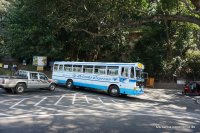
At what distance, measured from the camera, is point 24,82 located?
20156 mm

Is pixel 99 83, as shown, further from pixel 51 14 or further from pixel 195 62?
pixel 195 62

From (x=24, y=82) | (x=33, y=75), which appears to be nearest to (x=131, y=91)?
(x=33, y=75)

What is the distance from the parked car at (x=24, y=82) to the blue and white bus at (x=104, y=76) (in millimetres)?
2670

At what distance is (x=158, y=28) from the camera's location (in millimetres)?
33250

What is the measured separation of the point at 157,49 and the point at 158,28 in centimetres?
262

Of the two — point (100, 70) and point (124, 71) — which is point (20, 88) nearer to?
point (100, 70)

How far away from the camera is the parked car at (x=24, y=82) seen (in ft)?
61.9

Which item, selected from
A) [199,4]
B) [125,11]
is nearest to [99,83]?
[125,11]

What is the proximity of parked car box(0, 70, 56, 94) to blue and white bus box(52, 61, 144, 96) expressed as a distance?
105 inches

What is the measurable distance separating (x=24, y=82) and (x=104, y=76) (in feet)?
20.5

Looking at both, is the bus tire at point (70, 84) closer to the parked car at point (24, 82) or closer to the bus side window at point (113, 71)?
the parked car at point (24, 82)

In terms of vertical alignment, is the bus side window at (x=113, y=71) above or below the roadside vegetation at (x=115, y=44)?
below

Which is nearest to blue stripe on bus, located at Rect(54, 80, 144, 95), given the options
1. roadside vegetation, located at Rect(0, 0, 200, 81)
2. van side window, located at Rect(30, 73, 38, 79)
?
van side window, located at Rect(30, 73, 38, 79)

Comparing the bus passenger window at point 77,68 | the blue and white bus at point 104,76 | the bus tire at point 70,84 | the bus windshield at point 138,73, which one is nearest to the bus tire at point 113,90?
the blue and white bus at point 104,76
